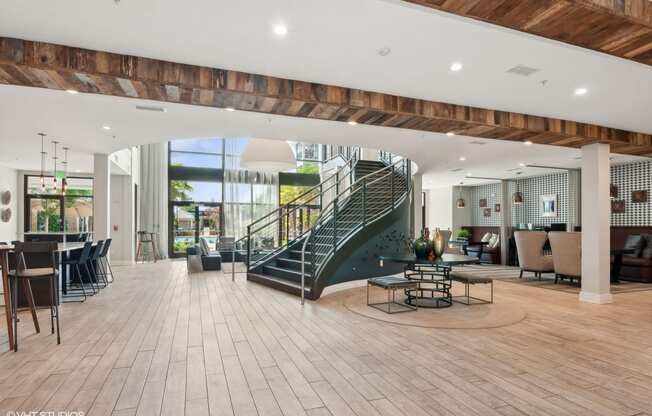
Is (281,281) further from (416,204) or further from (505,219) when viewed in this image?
(505,219)

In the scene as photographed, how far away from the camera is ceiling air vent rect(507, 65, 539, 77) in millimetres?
3928

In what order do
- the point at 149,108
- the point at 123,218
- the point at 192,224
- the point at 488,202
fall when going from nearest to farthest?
the point at 149,108 → the point at 123,218 → the point at 192,224 → the point at 488,202

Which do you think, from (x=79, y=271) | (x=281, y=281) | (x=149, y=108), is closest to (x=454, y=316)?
(x=281, y=281)

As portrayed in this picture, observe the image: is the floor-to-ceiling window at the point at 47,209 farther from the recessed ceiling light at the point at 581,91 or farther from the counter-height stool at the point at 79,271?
the recessed ceiling light at the point at 581,91

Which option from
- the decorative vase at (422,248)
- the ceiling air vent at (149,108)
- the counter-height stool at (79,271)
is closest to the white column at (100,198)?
the counter-height stool at (79,271)

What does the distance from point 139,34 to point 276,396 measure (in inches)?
126

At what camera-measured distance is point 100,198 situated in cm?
826

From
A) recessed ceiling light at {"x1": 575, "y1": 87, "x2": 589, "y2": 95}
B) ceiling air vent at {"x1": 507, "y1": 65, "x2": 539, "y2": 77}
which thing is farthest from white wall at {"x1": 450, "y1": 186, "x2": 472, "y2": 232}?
ceiling air vent at {"x1": 507, "y1": 65, "x2": 539, "y2": 77}

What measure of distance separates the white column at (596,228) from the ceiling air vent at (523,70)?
350cm

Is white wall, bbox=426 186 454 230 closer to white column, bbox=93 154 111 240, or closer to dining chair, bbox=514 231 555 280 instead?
A: dining chair, bbox=514 231 555 280

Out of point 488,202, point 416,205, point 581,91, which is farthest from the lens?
point 488,202

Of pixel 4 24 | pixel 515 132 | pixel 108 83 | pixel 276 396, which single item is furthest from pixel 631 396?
pixel 4 24

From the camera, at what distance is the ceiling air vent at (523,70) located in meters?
3.93

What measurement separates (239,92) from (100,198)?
5855 mm
